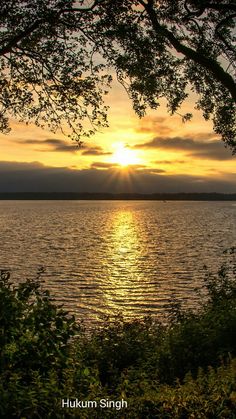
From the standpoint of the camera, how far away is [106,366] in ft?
47.8

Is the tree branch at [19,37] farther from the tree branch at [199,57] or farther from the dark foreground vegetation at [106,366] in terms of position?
the dark foreground vegetation at [106,366]

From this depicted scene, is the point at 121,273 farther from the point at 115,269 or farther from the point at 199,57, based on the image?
the point at 199,57

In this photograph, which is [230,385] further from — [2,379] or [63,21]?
[63,21]

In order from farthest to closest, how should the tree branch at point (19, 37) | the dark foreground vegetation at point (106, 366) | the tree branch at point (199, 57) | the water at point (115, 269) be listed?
the water at point (115, 269) < the tree branch at point (199, 57) < the tree branch at point (19, 37) < the dark foreground vegetation at point (106, 366)

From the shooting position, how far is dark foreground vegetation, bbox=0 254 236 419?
7395 millimetres

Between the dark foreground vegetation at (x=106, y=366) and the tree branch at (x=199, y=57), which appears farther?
the tree branch at (x=199, y=57)

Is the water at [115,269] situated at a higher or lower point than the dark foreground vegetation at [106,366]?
lower

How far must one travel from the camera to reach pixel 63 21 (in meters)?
16.0

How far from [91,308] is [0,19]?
860 inches

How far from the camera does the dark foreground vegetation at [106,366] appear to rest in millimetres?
7395

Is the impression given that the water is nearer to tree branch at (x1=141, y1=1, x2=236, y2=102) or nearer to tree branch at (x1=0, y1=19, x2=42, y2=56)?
tree branch at (x1=141, y1=1, x2=236, y2=102)

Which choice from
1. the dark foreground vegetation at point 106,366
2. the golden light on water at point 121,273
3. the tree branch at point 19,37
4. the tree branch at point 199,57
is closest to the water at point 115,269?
the golden light on water at point 121,273

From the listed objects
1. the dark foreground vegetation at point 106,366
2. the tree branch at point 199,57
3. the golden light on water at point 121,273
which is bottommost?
the golden light on water at point 121,273

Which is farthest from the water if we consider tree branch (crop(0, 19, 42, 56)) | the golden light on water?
tree branch (crop(0, 19, 42, 56))
